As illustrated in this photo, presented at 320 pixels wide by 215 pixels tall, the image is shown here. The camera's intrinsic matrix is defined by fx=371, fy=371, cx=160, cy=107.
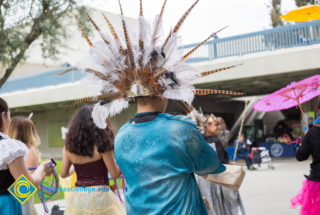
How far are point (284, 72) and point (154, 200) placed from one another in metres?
14.0

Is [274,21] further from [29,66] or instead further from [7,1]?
[7,1]

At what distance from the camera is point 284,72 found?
14898 millimetres

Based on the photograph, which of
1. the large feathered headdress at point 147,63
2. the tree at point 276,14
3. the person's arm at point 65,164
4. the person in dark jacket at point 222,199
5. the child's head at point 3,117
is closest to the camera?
the large feathered headdress at point 147,63

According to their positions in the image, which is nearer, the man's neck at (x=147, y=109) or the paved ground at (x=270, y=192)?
the man's neck at (x=147, y=109)

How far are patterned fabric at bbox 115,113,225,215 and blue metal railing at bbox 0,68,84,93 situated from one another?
1944 cm

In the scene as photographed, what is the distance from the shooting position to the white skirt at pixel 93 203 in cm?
335

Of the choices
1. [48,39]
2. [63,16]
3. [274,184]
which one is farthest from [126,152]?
[48,39]

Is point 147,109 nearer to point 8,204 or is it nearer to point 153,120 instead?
point 153,120

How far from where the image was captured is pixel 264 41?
15383mm

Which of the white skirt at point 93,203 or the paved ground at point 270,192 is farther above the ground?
the white skirt at point 93,203

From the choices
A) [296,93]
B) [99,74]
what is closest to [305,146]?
[296,93]

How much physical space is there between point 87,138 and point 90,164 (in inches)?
9.2

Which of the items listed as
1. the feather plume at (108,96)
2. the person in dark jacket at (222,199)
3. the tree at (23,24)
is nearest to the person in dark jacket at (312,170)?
the person in dark jacket at (222,199)

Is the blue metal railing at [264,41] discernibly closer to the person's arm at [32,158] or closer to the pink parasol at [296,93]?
the pink parasol at [296,93]
